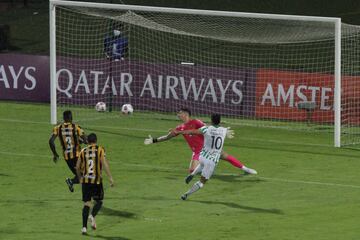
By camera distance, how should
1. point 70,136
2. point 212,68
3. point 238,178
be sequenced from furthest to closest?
point 212,68, point 238,178, point 70,136

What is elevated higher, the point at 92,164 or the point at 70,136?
the point at 70,136

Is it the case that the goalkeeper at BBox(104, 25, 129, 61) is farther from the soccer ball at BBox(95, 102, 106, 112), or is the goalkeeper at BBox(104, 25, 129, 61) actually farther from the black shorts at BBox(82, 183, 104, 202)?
the black shorts at BBox(82, 183, 104, 202)

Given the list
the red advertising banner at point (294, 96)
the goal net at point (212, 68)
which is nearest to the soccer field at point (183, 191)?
the red advertising banner at point (294, 96)

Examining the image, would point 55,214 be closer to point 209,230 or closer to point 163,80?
point 209,230

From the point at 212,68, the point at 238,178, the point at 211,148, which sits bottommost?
the point at 238,178

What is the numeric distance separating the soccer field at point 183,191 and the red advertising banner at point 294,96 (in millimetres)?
1139

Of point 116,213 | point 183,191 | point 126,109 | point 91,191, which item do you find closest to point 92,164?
point 91,191

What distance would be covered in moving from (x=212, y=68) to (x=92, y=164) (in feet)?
52.4

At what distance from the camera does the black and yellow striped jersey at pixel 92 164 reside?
65.0 ft

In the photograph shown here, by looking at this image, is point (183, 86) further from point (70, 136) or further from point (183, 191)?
point (70, 136)

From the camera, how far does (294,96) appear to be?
112ft

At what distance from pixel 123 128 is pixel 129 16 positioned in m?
3.77

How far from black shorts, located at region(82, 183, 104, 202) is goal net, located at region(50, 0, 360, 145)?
39.7ft

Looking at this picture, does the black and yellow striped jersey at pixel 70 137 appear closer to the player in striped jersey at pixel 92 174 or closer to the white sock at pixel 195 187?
the white sock at pixel 195 187
